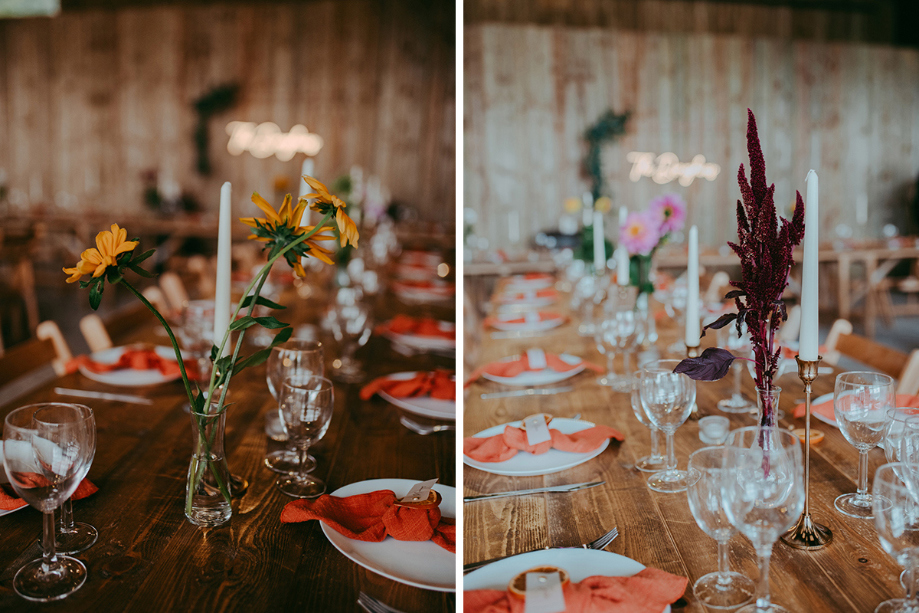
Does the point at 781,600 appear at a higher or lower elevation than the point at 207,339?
lower

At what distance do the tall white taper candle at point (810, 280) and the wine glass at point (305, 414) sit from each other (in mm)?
691

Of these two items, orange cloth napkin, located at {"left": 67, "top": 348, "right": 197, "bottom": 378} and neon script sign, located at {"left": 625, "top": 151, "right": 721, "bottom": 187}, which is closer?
orange cloth napkin, located at {"left": 67, "top": 348, "right": 197, "bottom": 378}

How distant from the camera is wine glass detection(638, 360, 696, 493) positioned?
110 centimetres

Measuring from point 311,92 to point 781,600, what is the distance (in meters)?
7.95

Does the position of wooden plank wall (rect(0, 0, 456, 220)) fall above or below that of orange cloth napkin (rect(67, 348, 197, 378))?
above

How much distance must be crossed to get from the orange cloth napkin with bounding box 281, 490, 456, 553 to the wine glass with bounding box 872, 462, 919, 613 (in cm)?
51

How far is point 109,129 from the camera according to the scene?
8203 mm

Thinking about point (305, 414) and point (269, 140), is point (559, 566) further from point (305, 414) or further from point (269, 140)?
point (269, 140)

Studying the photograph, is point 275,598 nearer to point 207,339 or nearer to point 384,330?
point 207,339

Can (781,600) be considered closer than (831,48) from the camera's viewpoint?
Yes

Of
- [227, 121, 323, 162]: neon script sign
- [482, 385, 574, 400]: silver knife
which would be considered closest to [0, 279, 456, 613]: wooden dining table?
[482, 385, 574, 400]: silver knife

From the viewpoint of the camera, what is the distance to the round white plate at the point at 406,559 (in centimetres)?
85

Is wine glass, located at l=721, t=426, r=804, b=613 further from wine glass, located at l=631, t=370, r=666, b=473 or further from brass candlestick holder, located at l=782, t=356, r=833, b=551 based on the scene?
wine glass, located at l=631, t=370, r=666, b=473

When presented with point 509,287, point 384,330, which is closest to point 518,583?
point 384,330
